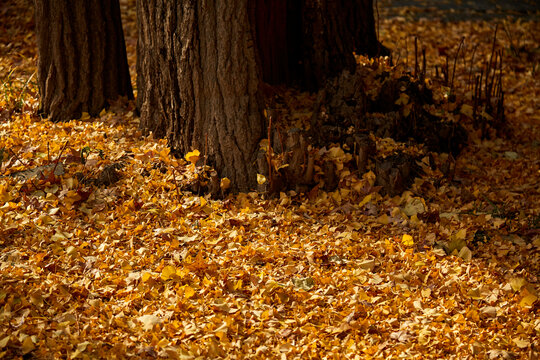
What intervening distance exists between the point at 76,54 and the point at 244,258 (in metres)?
2.45

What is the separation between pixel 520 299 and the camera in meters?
3.26

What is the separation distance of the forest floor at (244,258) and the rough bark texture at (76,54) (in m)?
0.22

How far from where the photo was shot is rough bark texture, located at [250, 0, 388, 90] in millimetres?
5203

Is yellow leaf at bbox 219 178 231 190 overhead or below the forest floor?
overhead

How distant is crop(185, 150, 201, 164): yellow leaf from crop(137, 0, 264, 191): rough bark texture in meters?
0.07

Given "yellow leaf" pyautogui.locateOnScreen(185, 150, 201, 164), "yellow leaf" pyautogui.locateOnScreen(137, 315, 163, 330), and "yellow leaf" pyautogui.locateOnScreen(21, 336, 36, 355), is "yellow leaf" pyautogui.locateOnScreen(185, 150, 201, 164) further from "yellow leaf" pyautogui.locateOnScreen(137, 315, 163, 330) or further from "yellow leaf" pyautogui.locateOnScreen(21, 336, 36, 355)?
"yellow leaf" pyautogui.locateOnScreen(21, 336, 36, 355)

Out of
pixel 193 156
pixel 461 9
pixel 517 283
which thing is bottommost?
pixel 517 283

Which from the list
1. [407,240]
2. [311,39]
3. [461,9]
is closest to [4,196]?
[407,240]

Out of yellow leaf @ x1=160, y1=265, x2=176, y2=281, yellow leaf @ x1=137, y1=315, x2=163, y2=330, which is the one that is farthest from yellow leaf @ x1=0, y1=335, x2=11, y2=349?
yellow leaf @ x1=160, y1=265, x2=176, y2=281

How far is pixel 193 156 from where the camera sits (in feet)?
13.8

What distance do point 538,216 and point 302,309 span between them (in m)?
2.04

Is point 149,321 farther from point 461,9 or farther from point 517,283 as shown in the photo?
point 461,9

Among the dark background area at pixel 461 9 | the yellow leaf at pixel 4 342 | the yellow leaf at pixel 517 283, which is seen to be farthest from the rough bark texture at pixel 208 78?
the dark background area at pixel 461 9

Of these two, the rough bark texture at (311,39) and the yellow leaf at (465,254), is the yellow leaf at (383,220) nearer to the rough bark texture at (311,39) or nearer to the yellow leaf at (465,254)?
the yellow leaf at (465,254)
